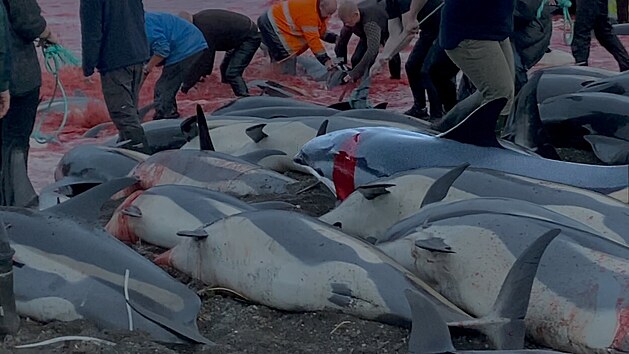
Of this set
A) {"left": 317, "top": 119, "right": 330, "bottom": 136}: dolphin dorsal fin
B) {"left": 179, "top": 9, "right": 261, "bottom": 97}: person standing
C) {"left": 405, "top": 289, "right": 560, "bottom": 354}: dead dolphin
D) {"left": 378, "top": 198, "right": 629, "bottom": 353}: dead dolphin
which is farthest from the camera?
{"left": 179, "top": 9, "right": 261, "bottom": 97}: person standing

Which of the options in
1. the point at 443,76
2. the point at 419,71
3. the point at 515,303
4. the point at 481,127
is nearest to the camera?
the point at 515,303

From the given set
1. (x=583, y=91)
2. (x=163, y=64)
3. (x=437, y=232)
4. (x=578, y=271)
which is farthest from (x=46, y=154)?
(x=578, y=271)

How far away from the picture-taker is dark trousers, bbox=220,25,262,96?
1371cm

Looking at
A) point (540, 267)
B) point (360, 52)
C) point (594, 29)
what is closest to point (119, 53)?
point (540, 267)

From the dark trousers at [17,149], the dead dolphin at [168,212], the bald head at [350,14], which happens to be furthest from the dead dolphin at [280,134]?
the bald head at [350,14]

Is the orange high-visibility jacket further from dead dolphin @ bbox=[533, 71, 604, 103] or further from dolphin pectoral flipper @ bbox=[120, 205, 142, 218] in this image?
dolphin pectoral flipper @ bbox=[120, 205, 142, 218]

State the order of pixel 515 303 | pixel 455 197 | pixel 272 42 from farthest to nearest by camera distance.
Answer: pixel 272 42, pixel 455 197, pixel 515 303

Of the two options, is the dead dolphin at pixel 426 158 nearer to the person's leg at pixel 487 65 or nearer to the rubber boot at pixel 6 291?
the person's leg at pixel 487 65

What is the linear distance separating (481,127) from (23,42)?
3.30 metres

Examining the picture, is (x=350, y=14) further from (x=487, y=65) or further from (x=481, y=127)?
(x=481, y=127)

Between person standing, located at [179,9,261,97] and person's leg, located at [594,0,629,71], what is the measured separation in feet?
14.3

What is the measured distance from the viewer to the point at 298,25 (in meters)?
13.9

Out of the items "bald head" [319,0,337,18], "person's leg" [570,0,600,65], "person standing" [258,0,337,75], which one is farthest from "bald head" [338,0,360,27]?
"person's leg" [570,0,600,65]

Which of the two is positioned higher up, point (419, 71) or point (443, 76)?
point (443, 76)
